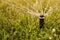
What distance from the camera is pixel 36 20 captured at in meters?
2.90

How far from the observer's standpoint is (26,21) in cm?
293

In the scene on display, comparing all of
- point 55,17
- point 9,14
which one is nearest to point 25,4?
point 9,14

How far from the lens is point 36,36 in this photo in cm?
261

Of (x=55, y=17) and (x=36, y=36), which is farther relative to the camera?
(x=55, y=17)

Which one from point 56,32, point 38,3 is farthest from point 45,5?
point 56,32

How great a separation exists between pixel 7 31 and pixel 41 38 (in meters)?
0.50

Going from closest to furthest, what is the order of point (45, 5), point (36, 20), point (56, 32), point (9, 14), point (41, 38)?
point (41, 38) → point (56, 32) → point (36, 20) → point (9, 14) → point (45, 5)

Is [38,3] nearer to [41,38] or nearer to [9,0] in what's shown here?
[9,0]

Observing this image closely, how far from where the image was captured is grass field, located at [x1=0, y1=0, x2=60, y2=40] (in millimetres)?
2625

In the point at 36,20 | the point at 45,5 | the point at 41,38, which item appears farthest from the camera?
the point at 45,5

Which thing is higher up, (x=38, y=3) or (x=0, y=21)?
(x=38, y=3)

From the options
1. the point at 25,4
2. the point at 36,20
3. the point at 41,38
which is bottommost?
the point at 41,38

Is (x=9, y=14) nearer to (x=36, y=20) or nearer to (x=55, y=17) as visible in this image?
(x=36, y=20)

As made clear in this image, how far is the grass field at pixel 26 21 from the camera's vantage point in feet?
8.61
